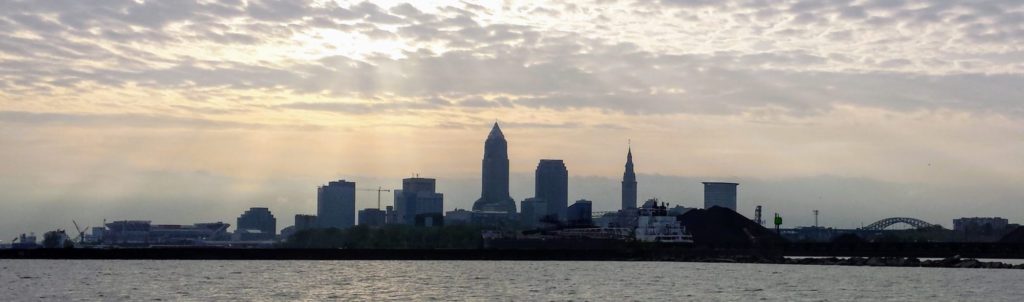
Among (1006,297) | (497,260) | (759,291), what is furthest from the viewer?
(497,260)

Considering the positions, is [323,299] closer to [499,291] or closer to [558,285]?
[499,291]

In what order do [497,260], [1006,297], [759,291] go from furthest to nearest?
[497,260] < [759,291] < [1006,297]

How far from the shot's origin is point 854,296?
90.2 meters

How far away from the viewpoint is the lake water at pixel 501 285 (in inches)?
3447

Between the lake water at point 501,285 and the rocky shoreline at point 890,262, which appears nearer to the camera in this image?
the lake water at point 501,285

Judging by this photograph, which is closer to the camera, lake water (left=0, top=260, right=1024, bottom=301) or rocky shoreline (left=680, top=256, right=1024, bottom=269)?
lake water (left=0, top=260, right=1024, bottom=301)

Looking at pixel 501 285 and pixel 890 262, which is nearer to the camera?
pixel 501 285

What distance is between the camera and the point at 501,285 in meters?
102

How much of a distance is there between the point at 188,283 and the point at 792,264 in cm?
9393

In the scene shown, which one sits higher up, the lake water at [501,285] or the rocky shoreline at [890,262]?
the rocky shoreline at [890,262]

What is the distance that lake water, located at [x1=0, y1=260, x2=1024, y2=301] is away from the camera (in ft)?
287

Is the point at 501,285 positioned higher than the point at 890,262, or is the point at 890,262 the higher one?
the point at 890,262

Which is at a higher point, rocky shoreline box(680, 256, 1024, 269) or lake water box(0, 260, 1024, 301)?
rocky shoreline box(680, 256, 1024, 269)

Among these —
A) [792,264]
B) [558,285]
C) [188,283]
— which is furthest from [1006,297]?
[792,264]
